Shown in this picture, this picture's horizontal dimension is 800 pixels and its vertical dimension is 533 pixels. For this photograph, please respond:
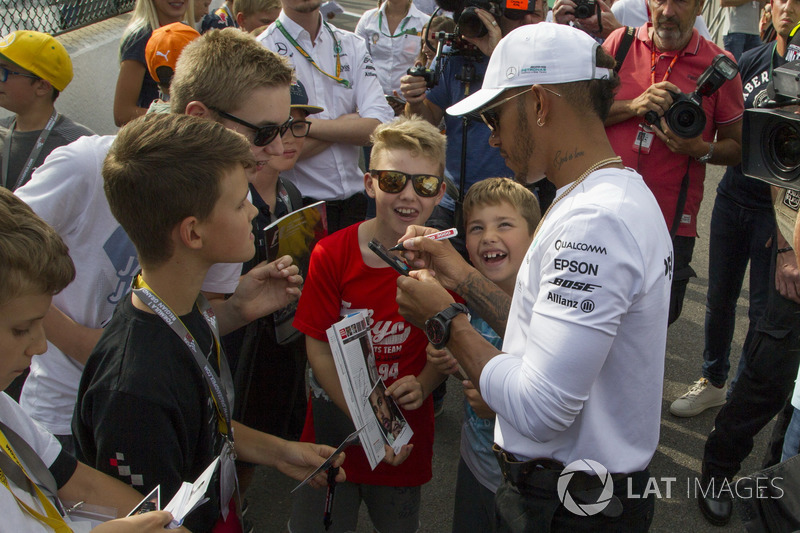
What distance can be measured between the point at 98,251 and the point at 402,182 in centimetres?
116

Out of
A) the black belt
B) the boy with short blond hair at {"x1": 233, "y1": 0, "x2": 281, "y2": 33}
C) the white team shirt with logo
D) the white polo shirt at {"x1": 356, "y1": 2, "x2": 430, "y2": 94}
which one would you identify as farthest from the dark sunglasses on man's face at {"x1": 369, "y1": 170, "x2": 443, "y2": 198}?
the white polo shirt at {"x1": 356, "y1": 2, "x2": 430, "y2": 94}

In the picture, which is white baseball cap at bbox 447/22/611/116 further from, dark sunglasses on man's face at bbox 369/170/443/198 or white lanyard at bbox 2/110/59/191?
white lanyard at bbox 2/110/59/191

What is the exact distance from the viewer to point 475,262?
2725 mm

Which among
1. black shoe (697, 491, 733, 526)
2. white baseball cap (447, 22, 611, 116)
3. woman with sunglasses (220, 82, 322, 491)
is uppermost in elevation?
white baseball cap (447, 22, 611, 116)

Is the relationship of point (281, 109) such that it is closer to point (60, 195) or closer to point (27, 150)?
point (60, 195)

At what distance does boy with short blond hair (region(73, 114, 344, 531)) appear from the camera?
1.57 metres

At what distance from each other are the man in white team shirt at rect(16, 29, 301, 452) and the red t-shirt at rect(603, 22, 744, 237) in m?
2.03

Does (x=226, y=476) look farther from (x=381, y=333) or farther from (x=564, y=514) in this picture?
(x=564, y=514)

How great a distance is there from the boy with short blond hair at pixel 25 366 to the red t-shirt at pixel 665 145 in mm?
2946

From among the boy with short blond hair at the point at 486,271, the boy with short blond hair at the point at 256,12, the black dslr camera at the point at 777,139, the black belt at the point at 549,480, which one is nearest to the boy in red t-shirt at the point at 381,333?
the boy with short blond hair at the point at 486,271

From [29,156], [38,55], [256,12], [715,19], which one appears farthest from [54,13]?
[715,19]

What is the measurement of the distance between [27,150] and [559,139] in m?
2.40

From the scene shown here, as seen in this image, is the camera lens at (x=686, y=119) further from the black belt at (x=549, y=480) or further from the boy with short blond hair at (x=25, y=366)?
the boy with short blond hair at (x=25, y=366)

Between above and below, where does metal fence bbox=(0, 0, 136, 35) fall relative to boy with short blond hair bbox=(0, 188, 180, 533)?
below
